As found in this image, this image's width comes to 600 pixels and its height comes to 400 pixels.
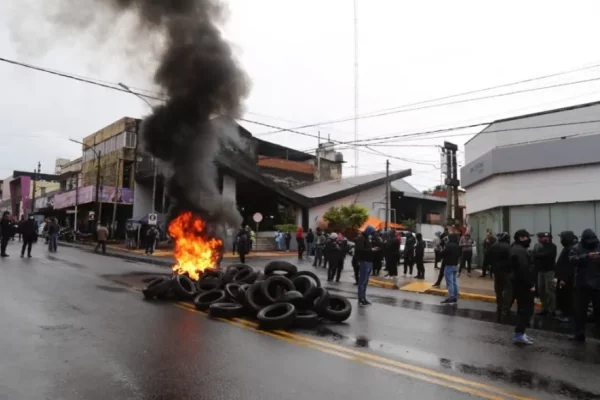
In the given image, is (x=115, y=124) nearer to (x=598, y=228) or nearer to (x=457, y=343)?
(x=598, y=228)

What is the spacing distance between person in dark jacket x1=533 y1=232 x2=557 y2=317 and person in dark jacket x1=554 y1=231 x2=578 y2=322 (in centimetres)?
17

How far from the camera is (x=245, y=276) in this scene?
9.89m

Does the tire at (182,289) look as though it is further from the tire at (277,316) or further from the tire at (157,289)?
the tire at (277,316)

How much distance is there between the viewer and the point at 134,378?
4551 millimetres

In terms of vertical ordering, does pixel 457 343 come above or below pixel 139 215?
below

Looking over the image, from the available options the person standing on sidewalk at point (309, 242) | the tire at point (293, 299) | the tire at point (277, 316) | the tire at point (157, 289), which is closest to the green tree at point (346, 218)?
the person standing on sidewalk at point (309, 242)

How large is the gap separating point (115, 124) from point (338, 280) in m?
31.7

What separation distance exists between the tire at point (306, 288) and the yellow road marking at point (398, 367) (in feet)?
3.72

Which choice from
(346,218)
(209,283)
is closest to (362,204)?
(346,218)

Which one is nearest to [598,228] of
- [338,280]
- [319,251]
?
[338,280]

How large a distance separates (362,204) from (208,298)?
102ft

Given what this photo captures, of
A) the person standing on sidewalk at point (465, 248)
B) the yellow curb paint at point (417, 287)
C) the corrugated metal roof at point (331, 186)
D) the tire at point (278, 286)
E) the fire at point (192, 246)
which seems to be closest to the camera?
the tire at point (278, 286)

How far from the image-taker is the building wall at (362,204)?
115ft

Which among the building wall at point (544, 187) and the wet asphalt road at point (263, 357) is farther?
the building wall at point (544, 187)
